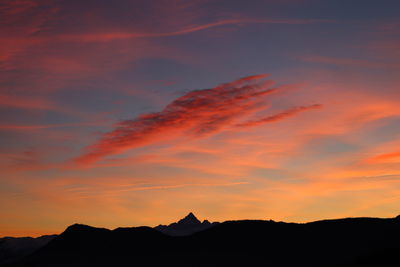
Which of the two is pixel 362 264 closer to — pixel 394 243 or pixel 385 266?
pixel 385 266

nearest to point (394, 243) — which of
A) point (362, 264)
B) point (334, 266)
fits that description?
point (334, 266)

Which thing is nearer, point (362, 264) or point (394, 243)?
point (362, 264)

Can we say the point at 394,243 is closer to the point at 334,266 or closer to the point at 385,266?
the point at 334,266

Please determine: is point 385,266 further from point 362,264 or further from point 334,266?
point 334,266

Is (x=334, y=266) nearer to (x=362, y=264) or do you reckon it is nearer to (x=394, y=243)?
(x=394, y=243)

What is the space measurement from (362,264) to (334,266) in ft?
180

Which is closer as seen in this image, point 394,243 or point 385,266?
point 385,266

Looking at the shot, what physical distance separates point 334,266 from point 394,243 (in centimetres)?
2848

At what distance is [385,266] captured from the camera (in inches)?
5241

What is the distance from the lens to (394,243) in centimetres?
19900

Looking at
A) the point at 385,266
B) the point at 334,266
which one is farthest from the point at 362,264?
the point at 334,266

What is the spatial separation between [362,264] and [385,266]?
9.08 m

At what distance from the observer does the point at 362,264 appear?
141 meters

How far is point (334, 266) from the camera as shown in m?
194
